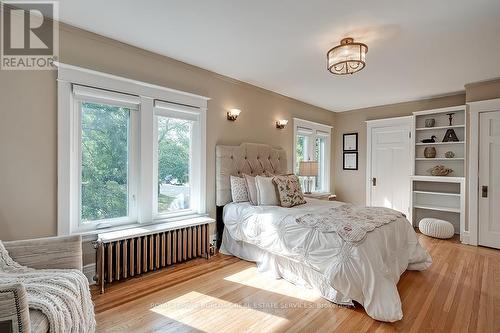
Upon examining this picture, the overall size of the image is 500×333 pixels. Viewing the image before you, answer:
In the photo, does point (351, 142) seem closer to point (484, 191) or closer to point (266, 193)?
point (484, 191)

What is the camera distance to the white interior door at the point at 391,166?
5.11m

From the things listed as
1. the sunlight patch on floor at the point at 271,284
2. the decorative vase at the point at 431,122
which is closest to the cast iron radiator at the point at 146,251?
the sunlight patch on floor at the point at 271,284

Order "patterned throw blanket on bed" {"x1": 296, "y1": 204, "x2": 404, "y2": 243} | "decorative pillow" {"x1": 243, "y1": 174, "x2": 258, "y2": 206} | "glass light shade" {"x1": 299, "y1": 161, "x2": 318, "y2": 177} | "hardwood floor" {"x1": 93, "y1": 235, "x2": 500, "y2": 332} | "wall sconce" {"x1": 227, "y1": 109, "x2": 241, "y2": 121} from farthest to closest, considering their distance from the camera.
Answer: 1. "glass light shade" {"x1": 299, "y1": 161, "x2": 318, "y2": 177}
2. "wall sconce" {"x1": 227, "y1": 109, "x2": 241, "y2": 121}
3. "decorative pillow" {"x1": 243, "y1": 174, "x2": 258, "y2": 206}
4. "patterned throw blanket on bed" {"x1": 296, "y1": 204, "x2": 404, "y2": 243}
5. "hardwood floor" {"x1": 93, "y1": 235, "x2": 500, "y2": 332}

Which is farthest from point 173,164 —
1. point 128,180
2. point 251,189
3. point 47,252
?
point 47,252

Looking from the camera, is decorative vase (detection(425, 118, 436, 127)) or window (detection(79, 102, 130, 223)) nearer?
window (detection(79, 102, 130, 223))

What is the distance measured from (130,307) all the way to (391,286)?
2177mm

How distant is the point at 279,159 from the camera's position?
14.6 feet

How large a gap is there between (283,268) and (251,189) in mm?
1134

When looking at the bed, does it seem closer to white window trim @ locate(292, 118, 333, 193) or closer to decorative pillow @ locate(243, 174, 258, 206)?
decorative pillow @ locate(243, 174, 258, 206)

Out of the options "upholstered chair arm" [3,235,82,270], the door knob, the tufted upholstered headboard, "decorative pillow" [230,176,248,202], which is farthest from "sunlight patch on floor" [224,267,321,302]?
the door knob

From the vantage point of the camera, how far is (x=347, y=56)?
2.43 m

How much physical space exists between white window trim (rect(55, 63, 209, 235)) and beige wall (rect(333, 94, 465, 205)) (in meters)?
3.86

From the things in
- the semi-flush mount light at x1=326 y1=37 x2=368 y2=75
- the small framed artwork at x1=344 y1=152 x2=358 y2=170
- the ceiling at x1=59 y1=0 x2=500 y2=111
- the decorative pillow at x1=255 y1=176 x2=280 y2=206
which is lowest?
the decorative pillow at x1=255 y1=176 x2=280 y2=206

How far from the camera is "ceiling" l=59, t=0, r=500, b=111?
207cm
